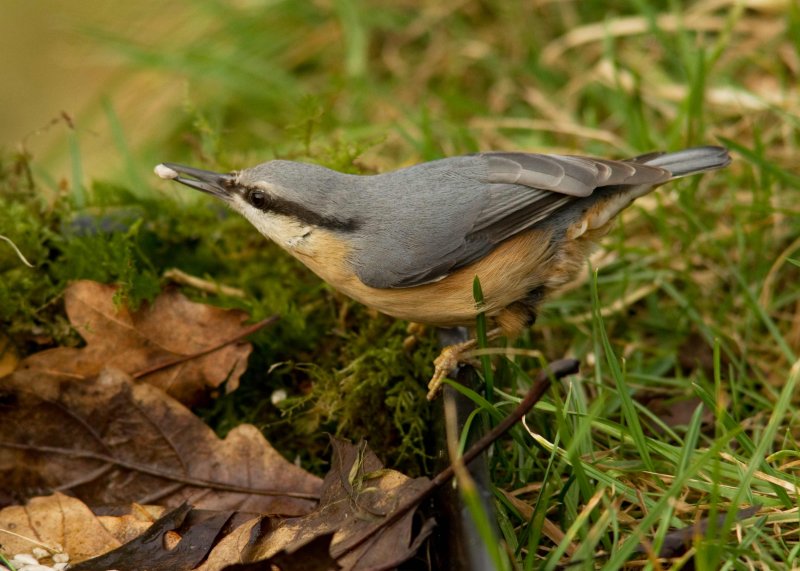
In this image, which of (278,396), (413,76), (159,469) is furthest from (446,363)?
(413,76)

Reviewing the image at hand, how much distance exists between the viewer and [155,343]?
11.6 feet

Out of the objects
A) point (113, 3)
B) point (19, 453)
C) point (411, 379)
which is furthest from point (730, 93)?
point (113, 3)

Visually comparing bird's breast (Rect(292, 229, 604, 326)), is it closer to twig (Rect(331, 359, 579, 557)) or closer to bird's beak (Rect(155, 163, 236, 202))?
bird's beak (Rect(155, 163, 236, 202))

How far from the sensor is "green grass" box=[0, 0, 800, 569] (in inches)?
113

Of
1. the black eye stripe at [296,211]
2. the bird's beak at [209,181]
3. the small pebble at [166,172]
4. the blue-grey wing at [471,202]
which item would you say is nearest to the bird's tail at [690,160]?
the blue-grey wing at [471,202]

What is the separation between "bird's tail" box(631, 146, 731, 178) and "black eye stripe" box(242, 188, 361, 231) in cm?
128

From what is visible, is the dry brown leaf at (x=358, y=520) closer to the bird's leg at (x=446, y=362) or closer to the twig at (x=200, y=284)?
the bird's leg at (x=446, y=362)

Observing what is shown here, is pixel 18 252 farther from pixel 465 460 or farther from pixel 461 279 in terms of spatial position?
pixel 465 460

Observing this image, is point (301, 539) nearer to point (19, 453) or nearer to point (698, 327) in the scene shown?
point (19, 453)

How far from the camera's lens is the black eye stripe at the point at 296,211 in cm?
346

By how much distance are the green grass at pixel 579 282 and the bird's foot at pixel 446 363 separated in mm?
137

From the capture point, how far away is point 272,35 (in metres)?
6.81

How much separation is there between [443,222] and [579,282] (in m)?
1.24

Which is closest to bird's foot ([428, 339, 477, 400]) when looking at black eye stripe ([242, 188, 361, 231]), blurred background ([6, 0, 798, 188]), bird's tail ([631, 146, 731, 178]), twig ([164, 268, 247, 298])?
black eye stripe ([242, 188, 361, 231])
